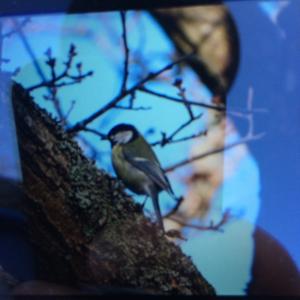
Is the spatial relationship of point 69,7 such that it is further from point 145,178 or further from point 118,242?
point 118,242

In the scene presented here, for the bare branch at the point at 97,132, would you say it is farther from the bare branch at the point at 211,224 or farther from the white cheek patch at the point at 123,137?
the bare branch at the point at 211,224

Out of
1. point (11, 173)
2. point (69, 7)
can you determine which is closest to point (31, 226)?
point (11, 173)

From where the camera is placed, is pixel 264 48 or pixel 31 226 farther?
pixel 31 226

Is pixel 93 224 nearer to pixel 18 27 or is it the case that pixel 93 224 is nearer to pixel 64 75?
pixel 64 75

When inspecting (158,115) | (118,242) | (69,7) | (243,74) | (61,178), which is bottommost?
(118,242)

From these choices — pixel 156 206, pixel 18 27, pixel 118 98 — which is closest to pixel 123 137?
pixel 118 98

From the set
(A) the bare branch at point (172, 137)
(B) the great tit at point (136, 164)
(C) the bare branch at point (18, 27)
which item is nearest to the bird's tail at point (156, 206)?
(B) the great tit at point (136, 164)
